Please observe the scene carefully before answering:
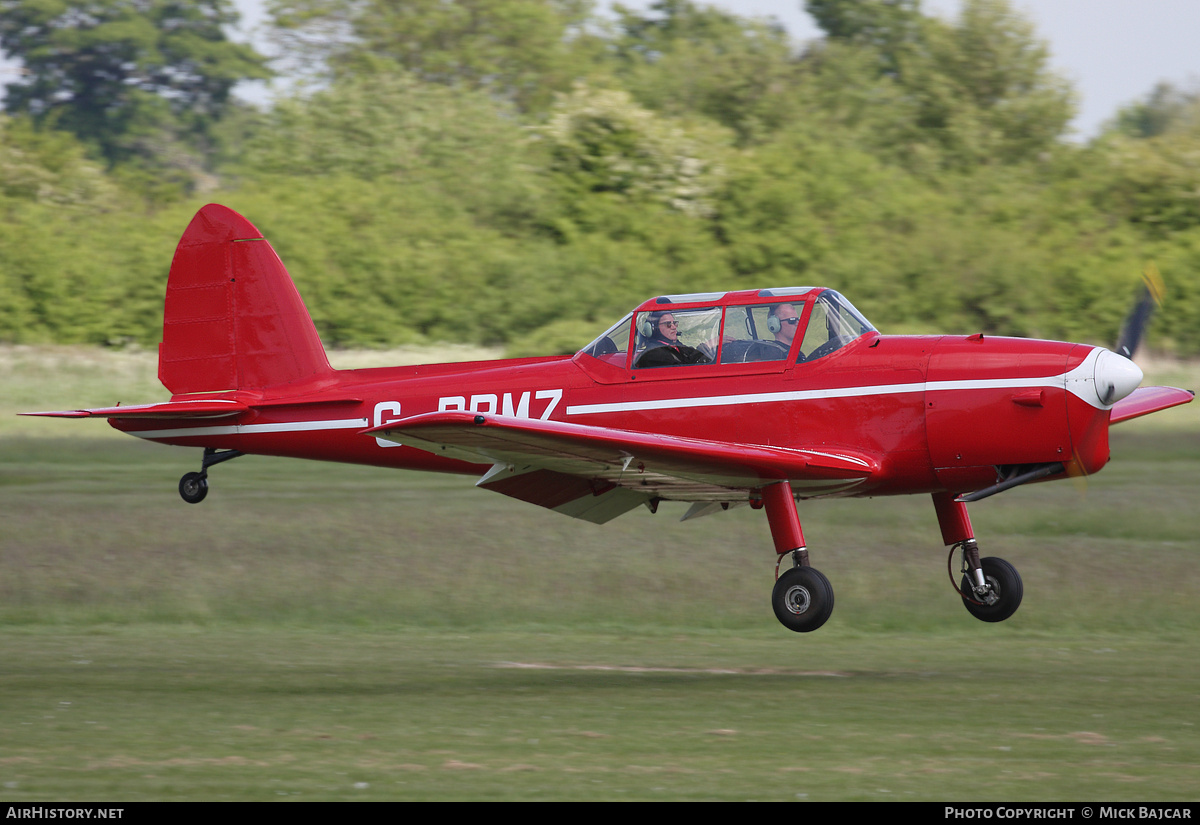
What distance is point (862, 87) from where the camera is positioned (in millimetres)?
52062

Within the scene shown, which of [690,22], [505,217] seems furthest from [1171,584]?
[690,22]

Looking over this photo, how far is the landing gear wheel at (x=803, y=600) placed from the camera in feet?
34.4

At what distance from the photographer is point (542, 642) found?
17.7m

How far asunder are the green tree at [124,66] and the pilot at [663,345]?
187 feet

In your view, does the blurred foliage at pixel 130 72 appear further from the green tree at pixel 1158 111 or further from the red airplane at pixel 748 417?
the red airplane at pixel 748 417

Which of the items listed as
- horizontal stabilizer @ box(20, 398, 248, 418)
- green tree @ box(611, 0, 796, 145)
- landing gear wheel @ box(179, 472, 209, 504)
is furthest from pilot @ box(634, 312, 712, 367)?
green tree @ box(611, 0, 796, 145)

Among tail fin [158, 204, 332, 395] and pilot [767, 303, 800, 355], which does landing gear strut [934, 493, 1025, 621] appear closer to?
pilot [767, 303, 800, 355]

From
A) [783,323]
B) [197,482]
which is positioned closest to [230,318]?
[197,482]

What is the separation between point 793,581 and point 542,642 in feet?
24.7

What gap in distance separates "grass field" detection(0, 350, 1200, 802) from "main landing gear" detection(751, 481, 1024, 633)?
94cm

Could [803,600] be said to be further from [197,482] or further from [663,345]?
[197,482]

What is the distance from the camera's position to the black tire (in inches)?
447

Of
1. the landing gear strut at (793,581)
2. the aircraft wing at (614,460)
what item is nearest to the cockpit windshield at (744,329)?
the aircraft wing at (614,460)
